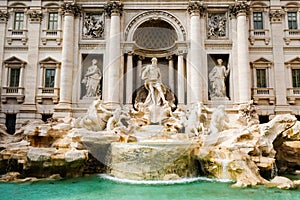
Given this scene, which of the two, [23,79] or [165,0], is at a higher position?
[165,0]

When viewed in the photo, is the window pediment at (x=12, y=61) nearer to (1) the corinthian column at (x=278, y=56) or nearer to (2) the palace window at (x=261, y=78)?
(2) the palace window at (x=261, y=78)

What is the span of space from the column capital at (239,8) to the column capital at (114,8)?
7522 millimetres

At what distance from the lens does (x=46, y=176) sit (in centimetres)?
1095

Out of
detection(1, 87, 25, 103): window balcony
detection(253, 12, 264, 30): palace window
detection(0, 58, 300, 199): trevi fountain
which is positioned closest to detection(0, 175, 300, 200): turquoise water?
detection(0, 58, 300, 199): trevi fountain

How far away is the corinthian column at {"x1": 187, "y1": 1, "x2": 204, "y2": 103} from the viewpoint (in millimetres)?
16734

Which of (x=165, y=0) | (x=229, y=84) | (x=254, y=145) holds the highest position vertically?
(x=165, y=0)

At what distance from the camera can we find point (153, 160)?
421 inches

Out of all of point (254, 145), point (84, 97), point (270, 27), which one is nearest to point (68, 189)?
point (254, 145)

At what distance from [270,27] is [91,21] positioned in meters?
12.5

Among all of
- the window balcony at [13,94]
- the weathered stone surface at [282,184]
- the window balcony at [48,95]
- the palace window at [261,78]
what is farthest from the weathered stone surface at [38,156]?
the palace window at [261,78]

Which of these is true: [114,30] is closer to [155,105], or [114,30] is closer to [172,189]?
[155,105]

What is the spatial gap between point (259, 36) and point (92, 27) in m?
11.6

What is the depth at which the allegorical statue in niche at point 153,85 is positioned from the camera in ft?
54.1

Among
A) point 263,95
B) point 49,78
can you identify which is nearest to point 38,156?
point 49,78
